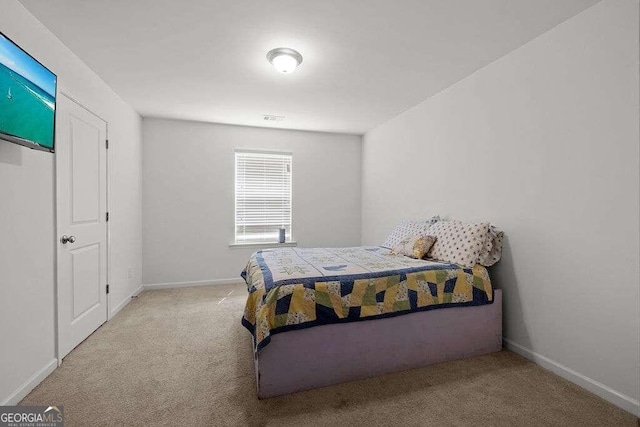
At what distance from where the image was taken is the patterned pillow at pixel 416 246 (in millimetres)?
2664

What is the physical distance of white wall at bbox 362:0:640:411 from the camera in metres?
1.68

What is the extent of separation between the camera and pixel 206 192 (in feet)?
14.1

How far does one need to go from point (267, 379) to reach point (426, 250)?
1742 millimetres

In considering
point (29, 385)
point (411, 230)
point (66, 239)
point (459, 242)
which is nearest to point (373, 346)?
point (459, 242)

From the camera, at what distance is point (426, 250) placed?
Answer: 8.77ft

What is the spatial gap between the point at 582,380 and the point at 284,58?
3.16m

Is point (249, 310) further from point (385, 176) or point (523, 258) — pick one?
point (385, 176)

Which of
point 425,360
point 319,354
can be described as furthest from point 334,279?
point 425,360

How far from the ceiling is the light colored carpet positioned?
8.09ft

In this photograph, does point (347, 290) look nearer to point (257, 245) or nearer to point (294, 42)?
point (294, 42)

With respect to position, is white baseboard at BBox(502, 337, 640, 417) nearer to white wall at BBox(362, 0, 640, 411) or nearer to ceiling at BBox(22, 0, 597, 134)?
white wall at BBox(362, 0, 640, 411)

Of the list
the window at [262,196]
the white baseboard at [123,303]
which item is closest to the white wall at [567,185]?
the window at [262,196]

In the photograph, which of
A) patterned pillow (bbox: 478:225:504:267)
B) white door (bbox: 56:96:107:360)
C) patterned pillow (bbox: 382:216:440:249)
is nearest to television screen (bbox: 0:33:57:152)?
white door (bbox: 56:96:107:360)

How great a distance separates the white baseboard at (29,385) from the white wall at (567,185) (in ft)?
11.3
